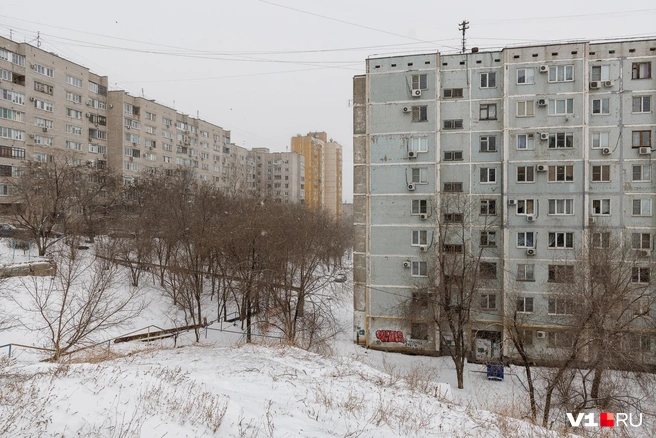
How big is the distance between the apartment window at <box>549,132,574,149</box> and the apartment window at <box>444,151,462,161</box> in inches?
205

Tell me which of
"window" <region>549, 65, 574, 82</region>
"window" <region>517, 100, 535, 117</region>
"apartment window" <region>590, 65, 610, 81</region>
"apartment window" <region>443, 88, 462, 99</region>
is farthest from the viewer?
"apartment window" <region>443, 88, 462, 99</region>

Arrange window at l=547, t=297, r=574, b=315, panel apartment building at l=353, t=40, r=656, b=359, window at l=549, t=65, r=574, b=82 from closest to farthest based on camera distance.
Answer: window at l=547, t=297, r=574, b=315 → panel apartment building at l=353, t=40, r=656, b=359 → window at l=549, t=65, r=574, b=82

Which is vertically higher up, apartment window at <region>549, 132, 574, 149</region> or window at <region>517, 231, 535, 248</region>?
apartment window at <region>549, 132, 574, 149</region>

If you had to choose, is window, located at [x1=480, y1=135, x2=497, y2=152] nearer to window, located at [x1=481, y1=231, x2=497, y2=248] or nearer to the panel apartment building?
the panel apartment building

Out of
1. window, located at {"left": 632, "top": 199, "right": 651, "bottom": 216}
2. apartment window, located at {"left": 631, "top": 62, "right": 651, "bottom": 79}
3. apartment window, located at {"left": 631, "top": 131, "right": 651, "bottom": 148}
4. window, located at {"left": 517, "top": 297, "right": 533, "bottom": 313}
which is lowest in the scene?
window, located at {"left": 517, "top": 297, "right": 533, "bottom": 313}

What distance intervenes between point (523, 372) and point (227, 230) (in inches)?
754

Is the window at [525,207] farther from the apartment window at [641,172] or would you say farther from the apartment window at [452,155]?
the apartment window at [641,172]

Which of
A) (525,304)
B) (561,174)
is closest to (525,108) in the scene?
(561,174)

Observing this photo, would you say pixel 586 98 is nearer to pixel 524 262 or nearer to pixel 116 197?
pixel 524 262

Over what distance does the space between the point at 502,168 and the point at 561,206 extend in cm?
404

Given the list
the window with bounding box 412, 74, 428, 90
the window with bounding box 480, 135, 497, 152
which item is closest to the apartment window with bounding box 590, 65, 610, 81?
the window with bounding box 480, 135, 497, 152

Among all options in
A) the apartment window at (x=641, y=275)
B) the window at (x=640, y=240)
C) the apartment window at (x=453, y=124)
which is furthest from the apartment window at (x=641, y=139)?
the apartment window at (x=453, y=124)

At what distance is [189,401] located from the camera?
24.0 ft

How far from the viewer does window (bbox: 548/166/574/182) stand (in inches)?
930
